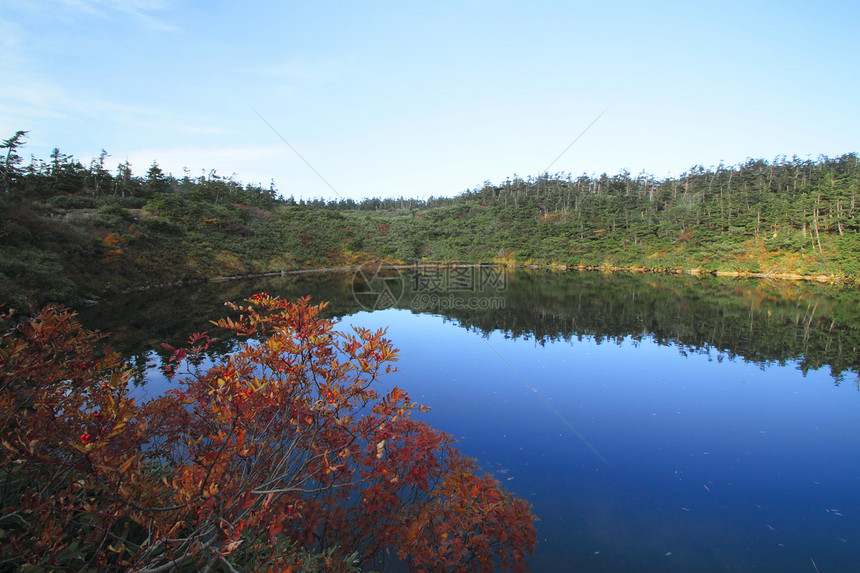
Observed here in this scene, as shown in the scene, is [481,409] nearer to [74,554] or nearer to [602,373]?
[602,373]

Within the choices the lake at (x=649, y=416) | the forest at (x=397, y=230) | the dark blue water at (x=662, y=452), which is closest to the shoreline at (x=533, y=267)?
the forest at (x=397, y=230)

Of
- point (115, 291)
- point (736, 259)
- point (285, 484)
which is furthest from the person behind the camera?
point (736, 259)

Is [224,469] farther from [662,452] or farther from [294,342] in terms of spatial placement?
[662,452]

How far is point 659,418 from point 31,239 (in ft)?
79.5

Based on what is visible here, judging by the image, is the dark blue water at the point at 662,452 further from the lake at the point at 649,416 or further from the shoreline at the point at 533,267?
the shoreline at the point at 533,267

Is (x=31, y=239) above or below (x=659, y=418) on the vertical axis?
above

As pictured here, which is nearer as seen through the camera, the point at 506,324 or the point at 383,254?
the point at 506,324

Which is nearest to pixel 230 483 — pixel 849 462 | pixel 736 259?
pixel 849 462

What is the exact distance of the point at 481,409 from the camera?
7941 mm

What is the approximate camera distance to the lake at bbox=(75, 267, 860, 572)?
4488 millimetres

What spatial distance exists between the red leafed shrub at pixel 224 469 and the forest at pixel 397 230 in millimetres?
13179

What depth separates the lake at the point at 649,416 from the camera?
4.49 metres

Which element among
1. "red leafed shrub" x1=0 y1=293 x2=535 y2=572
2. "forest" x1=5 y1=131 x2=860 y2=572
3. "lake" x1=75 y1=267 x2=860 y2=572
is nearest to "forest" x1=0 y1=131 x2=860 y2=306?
"forest" x1=5 y1=131 x2=860 y2=572

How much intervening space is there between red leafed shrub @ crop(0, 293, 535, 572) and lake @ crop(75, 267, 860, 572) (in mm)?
1652
